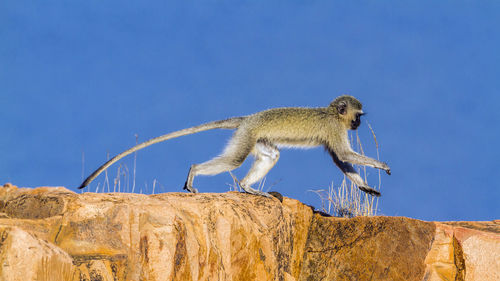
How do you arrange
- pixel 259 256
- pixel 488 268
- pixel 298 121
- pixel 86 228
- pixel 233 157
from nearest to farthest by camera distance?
pixel 86 228
pixel 259 256
pixel 488 268
pixel 233 157
pixel 298 121

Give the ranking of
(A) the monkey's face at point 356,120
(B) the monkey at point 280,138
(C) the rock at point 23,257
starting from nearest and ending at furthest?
(C) the rock at point 23,257
(B) the monkey at point 280,138
(A) the monkey's face at point 356,120

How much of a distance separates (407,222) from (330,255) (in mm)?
1061

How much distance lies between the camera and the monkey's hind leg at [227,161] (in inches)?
283

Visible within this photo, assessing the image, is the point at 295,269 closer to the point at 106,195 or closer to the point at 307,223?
the point at 307,223

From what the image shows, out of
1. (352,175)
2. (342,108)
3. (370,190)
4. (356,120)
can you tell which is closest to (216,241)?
(370,190)

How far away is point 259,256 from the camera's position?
569 cm

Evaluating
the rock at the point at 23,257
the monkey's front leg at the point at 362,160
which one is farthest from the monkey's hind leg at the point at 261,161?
the rock at the point at 23,257

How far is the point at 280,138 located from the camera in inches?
308

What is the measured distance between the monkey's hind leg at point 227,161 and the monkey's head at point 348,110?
1730 mm

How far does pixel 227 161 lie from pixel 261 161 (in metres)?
0.60

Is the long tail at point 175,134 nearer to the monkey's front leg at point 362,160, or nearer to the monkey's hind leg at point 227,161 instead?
the monkey's hind leg at point 227,161

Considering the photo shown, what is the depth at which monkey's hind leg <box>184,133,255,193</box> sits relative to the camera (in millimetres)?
7184

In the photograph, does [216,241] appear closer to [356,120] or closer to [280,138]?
[280,138]

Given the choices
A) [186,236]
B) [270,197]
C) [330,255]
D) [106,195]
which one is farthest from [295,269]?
[106,195]
